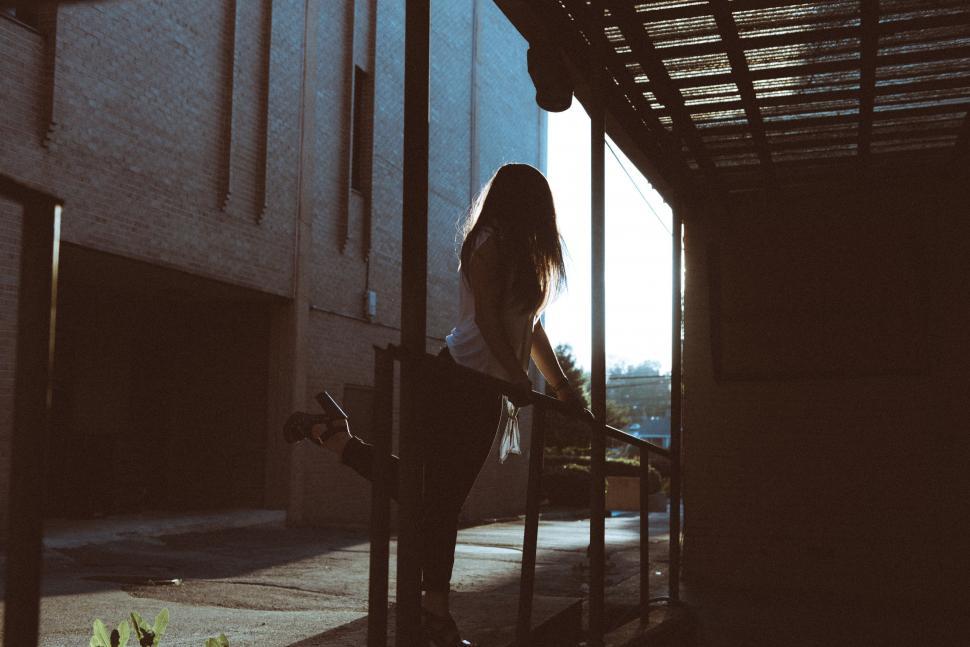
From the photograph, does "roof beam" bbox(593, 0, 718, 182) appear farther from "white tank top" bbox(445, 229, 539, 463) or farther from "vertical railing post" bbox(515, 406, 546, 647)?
"vertical railing post" bbox(515, 406, 546, 647)

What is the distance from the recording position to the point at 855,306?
23.8 feet

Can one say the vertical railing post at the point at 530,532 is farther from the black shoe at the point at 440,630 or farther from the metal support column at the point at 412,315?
the metal support column at the point at 412,315

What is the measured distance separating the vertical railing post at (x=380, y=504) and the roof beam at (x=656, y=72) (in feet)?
7.01

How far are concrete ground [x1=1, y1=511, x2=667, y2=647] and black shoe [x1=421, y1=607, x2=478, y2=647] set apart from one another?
0.78 meters

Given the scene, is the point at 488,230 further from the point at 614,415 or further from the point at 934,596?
the point at 614,415

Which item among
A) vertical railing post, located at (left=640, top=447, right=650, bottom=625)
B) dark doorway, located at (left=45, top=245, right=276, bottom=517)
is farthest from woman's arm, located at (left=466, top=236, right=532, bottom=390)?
dark doorway, located at (left=45, top=245, right=276, bottom=517)

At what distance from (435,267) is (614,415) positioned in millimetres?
21296

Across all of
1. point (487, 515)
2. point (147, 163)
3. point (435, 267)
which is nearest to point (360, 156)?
point (435, 267)

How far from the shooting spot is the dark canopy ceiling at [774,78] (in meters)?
4.15

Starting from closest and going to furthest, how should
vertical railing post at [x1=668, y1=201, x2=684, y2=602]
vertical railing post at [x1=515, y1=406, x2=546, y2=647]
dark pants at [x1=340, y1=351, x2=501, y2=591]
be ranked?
1. dark pants at [x1=340, y1=351, x2=501, y2=591]
2. vertical railing post at [x1=515, y1=406, x2=546, y2=647]
3. vertical railing post at [x1=668, y1=201, x2=684, y2=602]

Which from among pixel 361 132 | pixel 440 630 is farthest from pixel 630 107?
pixel 361 132

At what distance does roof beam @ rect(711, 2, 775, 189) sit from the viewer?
4.09 meters

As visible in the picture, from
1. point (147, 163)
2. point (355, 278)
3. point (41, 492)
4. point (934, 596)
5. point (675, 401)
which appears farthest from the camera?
point (355, 278)

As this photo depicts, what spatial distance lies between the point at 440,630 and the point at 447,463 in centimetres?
47
